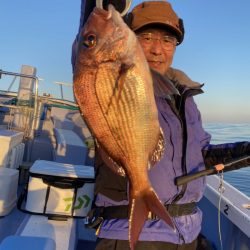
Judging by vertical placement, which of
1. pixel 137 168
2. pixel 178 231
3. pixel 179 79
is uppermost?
pixel 179 79

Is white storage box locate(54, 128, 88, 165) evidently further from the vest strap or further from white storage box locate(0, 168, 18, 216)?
the vest strap

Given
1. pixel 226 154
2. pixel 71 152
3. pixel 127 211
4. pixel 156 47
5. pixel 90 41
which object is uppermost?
pixel 156 47

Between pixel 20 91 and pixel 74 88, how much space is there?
7.07 metres

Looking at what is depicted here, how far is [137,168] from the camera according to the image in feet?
5.20

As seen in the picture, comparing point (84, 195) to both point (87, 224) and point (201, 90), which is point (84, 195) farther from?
point (201, 90)

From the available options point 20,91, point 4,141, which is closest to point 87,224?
point 4,141

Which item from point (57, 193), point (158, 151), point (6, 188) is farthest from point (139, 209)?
point (6, 188)

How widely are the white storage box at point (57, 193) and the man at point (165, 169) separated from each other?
51.0 inches

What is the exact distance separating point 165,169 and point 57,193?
5.54 feet

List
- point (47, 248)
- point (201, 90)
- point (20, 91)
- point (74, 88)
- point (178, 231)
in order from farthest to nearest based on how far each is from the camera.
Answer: point (20, 91), point (201, 90), point (178, 231), point (47, 248), point (74, 88)

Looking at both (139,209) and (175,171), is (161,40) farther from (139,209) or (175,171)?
(139,209)

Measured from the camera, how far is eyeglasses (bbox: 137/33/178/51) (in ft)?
7.23

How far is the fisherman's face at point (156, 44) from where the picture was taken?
2.21 m

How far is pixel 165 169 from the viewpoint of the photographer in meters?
2.11
